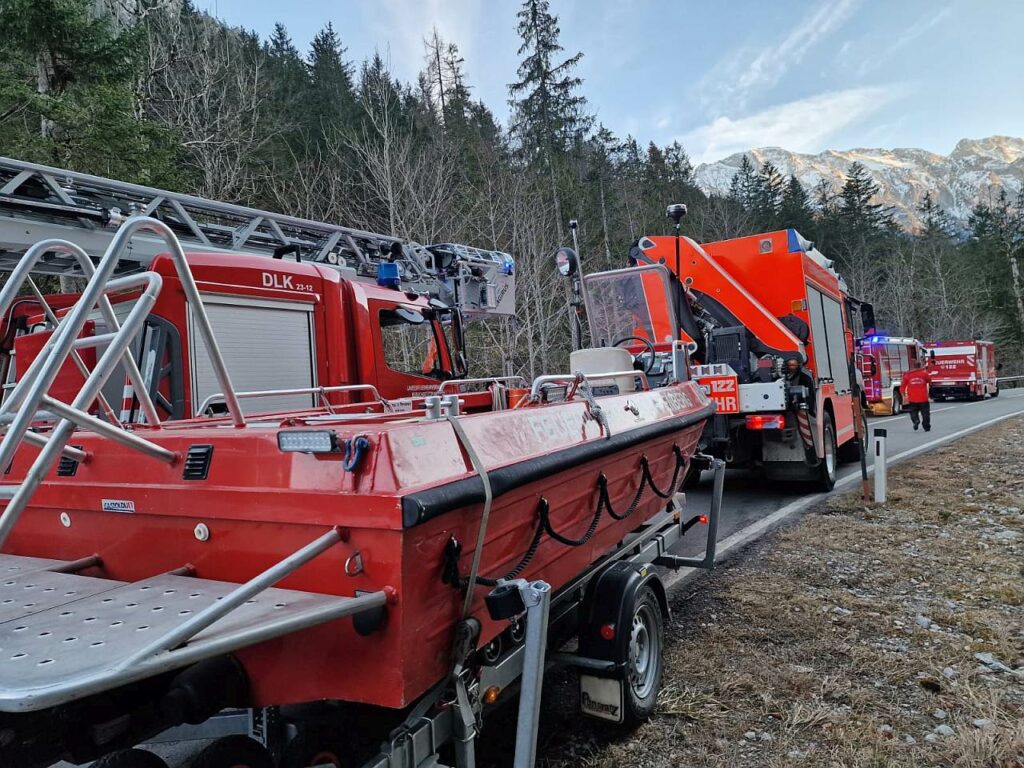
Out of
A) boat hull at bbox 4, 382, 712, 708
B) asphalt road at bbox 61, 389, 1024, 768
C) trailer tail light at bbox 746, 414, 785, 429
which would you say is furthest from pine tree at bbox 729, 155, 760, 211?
boat hull at bbox 4, 382, 712, 708

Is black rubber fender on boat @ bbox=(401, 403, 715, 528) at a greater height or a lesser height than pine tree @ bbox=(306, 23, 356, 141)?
lesser

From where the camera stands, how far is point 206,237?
22.3 feet

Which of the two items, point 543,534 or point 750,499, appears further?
point 750,499

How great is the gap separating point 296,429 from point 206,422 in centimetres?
142

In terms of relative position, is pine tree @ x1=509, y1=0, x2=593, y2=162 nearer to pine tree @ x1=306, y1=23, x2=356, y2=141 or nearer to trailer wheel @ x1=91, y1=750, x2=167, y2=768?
pine tree @ x1=306, y1=23, x2=356, y2=141

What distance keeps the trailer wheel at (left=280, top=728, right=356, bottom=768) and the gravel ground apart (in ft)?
3.42

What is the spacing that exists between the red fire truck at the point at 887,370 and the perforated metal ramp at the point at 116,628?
19770mm

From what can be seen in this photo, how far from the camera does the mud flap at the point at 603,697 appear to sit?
2861mm

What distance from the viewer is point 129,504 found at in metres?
2.28

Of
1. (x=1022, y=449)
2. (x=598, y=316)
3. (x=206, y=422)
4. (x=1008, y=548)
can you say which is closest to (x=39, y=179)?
(x=206, y=422)

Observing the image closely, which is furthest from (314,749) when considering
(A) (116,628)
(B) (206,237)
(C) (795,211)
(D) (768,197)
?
(D) (768,197)

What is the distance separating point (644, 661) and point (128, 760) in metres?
2.33

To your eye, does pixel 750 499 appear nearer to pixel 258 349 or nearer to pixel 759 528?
pixel 759 528

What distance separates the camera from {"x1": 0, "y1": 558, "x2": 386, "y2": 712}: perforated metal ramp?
1.32 meters
